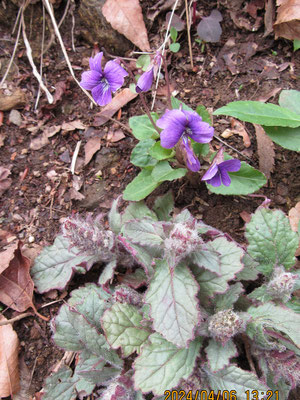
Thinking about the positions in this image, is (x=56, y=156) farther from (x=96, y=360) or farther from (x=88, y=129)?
(x=96, y=360)

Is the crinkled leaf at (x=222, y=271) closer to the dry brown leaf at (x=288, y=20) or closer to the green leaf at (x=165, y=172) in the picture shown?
the green leaf at (x=165, y=172)

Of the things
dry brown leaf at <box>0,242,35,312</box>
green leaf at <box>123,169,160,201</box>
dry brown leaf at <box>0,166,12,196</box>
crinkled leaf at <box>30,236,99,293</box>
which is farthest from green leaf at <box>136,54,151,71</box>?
dry brown leaf at <box>0,242,35,312</box>

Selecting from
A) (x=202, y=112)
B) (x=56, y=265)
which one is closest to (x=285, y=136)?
(x=202, y=112)

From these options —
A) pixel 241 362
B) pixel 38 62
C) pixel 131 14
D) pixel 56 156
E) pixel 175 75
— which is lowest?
pixel 241 362

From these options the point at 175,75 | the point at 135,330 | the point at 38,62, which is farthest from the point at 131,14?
the point at 135,330

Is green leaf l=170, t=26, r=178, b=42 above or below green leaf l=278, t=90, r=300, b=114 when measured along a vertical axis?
above

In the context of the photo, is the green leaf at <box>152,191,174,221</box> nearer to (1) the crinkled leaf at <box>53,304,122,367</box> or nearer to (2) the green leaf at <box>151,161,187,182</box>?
(2) the green leaf at <box>151,161,187,182</box>

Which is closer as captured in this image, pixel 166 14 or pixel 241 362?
pixel 241 362
